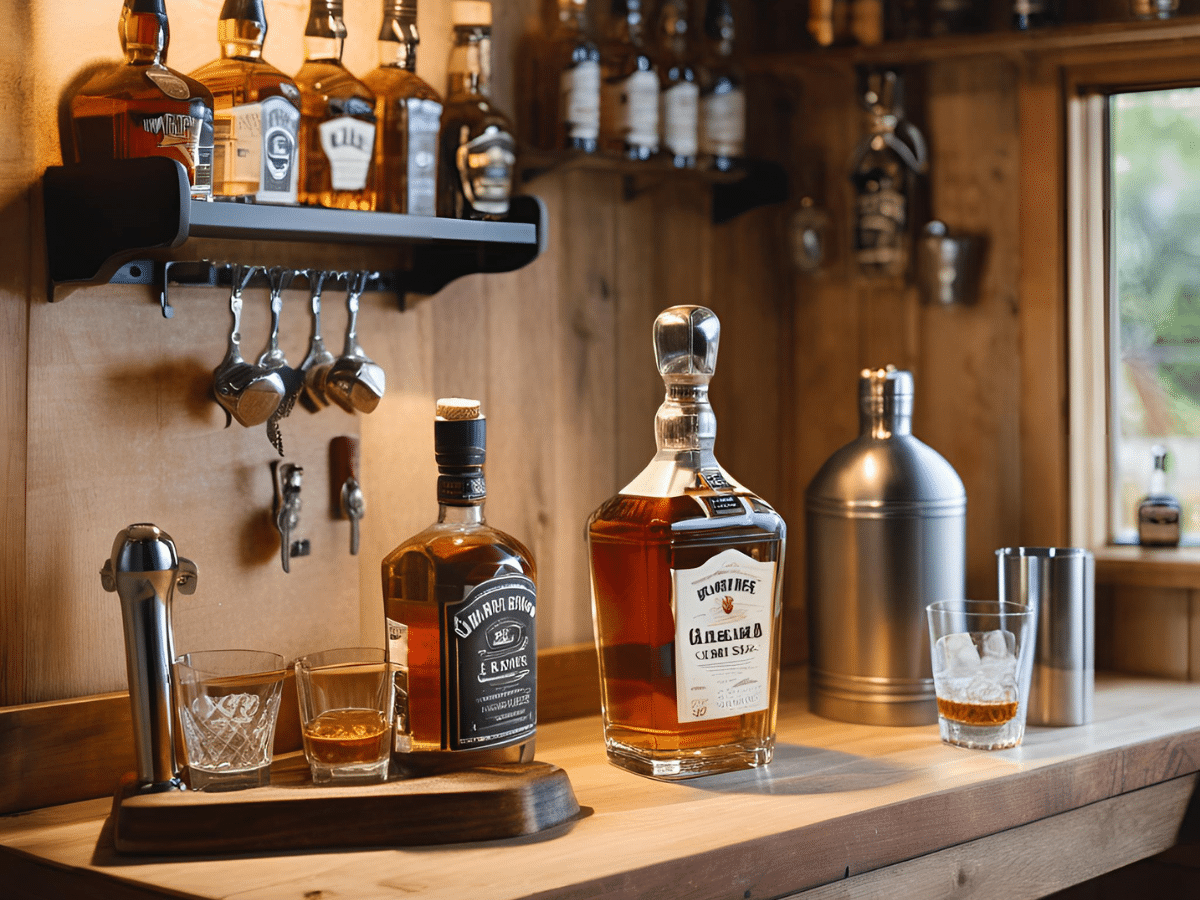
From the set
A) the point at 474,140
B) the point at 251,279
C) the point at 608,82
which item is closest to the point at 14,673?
the point at 251,279

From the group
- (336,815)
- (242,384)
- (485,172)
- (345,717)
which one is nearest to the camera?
(336,815)

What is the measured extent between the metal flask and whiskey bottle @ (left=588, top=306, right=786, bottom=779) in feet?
0.59

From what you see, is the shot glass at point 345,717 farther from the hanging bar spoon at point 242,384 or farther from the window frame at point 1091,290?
the window frame at point 1091,290

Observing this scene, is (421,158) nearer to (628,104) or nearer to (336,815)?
(628,104)

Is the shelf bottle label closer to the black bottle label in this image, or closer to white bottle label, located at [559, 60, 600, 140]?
white bottle label, located at [559, 60, 600, 140]

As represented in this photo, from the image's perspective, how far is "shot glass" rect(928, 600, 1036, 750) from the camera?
1429 mm

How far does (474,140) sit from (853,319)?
0.70m

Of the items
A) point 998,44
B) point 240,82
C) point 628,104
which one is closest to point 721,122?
point 628,104

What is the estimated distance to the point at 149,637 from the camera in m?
1.21

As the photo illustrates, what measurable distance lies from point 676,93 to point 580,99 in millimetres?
155

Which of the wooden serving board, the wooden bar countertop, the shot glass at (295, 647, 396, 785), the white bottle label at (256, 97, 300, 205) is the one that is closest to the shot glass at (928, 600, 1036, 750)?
the wooden bar countertop

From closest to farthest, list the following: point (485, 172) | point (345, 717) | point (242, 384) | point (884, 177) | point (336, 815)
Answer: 1. point (336, 815)
2. point (345, 717)
3. point (242, 384)
4. point (485, 172)
5. point (884, 177)

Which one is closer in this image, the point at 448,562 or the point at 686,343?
the point at 448,562

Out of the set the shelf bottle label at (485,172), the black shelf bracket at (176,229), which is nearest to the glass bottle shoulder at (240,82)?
the black shelf bracket at (176,229)
